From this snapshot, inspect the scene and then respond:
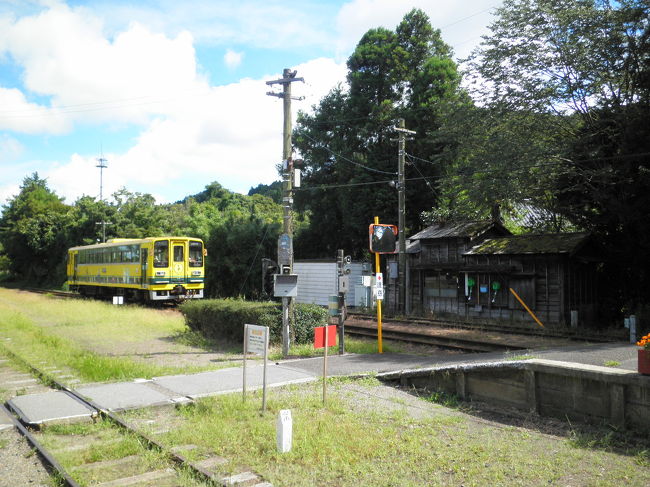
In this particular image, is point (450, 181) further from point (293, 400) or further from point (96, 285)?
point (96, 285)

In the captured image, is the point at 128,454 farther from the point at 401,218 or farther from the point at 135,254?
the point at 135,254

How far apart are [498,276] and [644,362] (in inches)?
501

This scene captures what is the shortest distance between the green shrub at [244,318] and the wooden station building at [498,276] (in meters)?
7.45

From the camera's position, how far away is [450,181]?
809 inches

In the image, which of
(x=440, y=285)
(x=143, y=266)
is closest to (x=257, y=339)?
(x=440, y=285)

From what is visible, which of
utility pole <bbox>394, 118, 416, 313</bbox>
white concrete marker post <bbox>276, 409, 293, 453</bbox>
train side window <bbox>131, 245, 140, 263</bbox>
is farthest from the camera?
train side window <bbox>131, 245, 140, 263</bbox>

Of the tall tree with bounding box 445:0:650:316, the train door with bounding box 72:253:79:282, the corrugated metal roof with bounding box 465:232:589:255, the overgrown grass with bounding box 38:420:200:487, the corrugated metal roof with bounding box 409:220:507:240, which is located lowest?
the overgrown grass with bounding box 38:420:200:487

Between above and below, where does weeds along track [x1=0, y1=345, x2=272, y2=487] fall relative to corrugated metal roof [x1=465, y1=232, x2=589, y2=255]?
below

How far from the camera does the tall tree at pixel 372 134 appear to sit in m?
30.0

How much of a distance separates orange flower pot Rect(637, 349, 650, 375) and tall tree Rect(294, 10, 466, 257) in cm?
2201

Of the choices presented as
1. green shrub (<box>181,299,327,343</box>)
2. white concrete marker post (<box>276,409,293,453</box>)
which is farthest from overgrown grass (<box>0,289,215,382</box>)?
white concrete marker post (<box>276,409,293,453</box>)

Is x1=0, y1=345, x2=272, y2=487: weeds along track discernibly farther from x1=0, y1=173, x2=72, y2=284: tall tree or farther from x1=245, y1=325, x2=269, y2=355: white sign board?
x1=0, y1=173, x2=72, y2=284: tall tree

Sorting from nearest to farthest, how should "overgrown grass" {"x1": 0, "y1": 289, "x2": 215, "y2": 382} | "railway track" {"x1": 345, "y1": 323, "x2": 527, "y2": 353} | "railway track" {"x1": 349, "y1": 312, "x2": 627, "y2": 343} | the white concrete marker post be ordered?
1. the white concrete marker post
2. "overgrown grass" {"x1": 0, "y1": 289, "x2": 215, "y2": 382}
3. "railway track" {"x1": 345, "y1": 323, "x2": 527, "y2": 353}
4. "railway track" {"x1": 349, "y1": 312, "x2": 627, "y2": 343}

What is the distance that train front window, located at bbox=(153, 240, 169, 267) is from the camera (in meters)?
23.2
